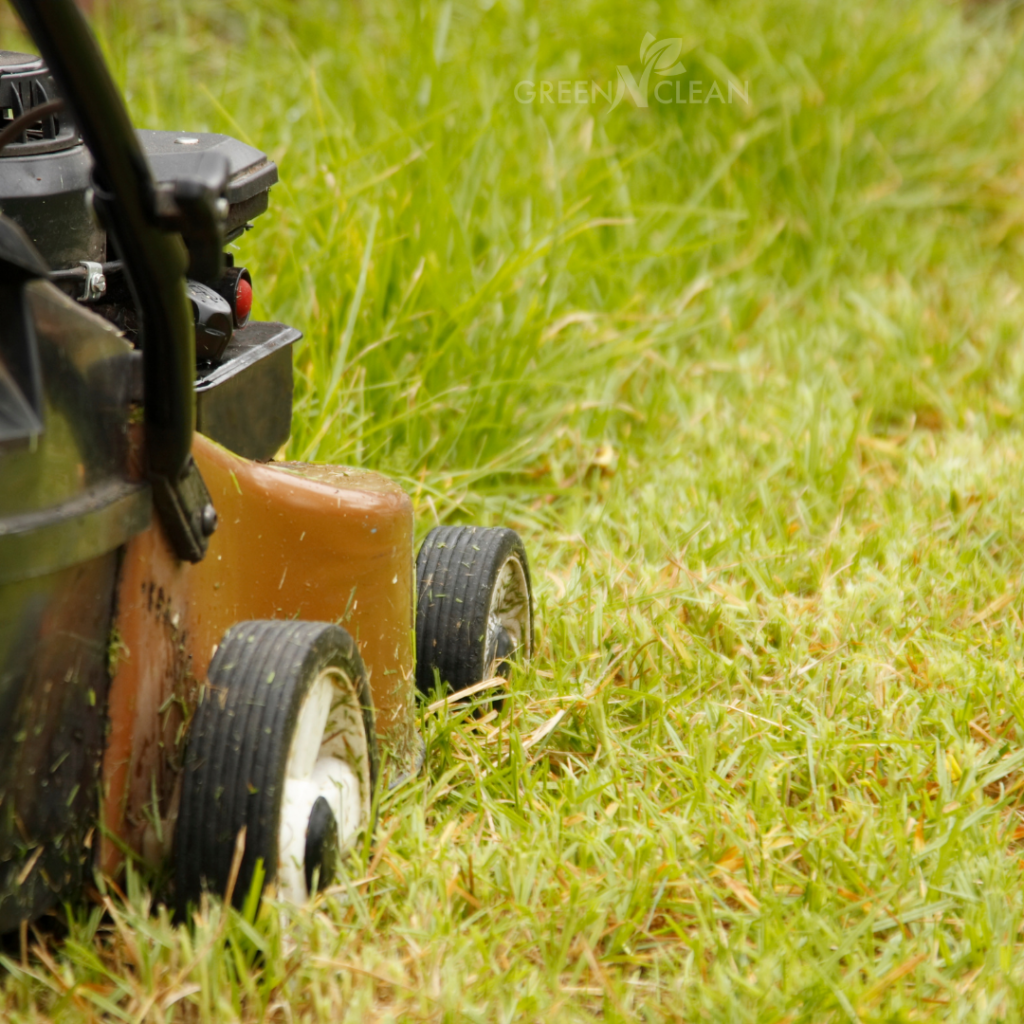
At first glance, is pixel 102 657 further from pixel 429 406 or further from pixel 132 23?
pixel 132 23

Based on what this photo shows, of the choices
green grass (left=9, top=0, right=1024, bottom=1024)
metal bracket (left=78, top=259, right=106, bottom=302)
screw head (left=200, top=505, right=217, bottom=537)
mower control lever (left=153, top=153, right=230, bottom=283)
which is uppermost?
mower control lever (left=153, top=153, right=230, bottom=283)

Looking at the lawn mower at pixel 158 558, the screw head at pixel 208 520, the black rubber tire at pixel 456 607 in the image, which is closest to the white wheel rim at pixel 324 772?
the lawn mower at pixel 158 558

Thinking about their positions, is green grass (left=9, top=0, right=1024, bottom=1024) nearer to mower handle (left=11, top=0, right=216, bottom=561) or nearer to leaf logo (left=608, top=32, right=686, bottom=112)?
leaf logo (left=608, top=32, right=686, bottom=112)

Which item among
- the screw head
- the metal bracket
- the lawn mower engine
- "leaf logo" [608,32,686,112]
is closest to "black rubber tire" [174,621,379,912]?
the screw head

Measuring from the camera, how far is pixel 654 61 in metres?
3.37

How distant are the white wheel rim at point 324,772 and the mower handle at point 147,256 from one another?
0.19 m

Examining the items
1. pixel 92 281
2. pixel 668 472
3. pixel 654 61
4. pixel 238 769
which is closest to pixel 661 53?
pixel 654 61

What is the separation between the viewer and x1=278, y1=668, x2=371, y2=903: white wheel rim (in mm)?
1249

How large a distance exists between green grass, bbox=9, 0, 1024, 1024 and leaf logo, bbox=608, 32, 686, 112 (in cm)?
4

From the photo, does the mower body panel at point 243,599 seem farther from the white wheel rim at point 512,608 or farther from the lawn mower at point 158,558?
the white wheel rim at point 512,608

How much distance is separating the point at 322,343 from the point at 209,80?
53.6 inches

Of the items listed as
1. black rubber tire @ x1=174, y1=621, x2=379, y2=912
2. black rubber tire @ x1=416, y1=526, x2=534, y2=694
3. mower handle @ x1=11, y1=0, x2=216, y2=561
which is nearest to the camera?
mower handle @ x1=11, y1=0, x2=216, y2=561

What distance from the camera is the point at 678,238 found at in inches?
127

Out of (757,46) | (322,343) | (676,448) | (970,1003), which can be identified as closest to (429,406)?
(322,343)
